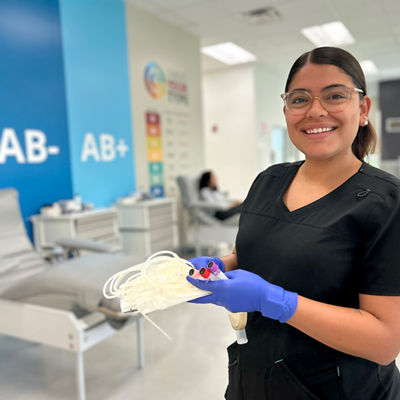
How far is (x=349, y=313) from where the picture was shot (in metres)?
0.70

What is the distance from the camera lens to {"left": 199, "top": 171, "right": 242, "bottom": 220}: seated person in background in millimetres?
4410

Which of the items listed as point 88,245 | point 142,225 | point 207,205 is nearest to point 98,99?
point 142,225

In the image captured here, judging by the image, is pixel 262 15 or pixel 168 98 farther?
pixel 168 98

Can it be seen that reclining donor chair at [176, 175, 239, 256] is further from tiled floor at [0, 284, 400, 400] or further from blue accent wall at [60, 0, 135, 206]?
tiled floor at [0, 284, 400, 400]

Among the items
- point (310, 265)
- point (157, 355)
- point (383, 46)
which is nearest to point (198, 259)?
point (310, 265)

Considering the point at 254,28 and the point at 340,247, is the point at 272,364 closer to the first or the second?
the point at 340,247

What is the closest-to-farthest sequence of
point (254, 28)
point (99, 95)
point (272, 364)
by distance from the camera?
point (272, 364) < point (99, 95) < point (254, 28)

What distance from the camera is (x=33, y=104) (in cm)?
315

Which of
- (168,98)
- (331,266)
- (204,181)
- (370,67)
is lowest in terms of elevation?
(204,181)

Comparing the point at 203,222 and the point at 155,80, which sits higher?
the point at 155,80

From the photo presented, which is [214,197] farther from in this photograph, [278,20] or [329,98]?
[329,98]

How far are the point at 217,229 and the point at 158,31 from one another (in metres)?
2.62

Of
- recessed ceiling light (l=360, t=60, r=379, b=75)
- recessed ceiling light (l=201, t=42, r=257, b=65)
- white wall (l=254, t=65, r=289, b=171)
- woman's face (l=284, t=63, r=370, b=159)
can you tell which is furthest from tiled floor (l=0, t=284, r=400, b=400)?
recessed ceiling light (l=360, t=60, r=379, b=75)

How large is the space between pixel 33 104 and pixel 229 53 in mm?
4261
